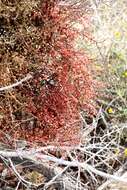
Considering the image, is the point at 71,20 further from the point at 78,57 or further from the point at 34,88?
the point at 34,88

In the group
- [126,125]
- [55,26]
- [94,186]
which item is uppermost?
[55,26]

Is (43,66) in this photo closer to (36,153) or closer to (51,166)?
(36,153)

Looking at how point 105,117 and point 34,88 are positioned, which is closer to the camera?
point 34,88

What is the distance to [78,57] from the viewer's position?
64.2 inches

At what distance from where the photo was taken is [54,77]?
62.6 inches

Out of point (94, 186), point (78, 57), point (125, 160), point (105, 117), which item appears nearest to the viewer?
point (78, 57)

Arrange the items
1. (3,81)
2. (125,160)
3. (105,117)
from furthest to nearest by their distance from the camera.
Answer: (105,117) → (125,160) → (3,81)

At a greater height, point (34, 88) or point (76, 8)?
point (76, 8)

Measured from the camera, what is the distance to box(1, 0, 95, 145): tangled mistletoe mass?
1534 millimetres

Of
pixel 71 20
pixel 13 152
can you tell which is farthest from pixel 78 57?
pixel 13 152

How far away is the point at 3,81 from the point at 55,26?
0.26 meters

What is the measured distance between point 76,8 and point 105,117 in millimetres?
1072

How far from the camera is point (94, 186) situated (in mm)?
2143

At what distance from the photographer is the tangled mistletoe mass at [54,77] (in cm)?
153
